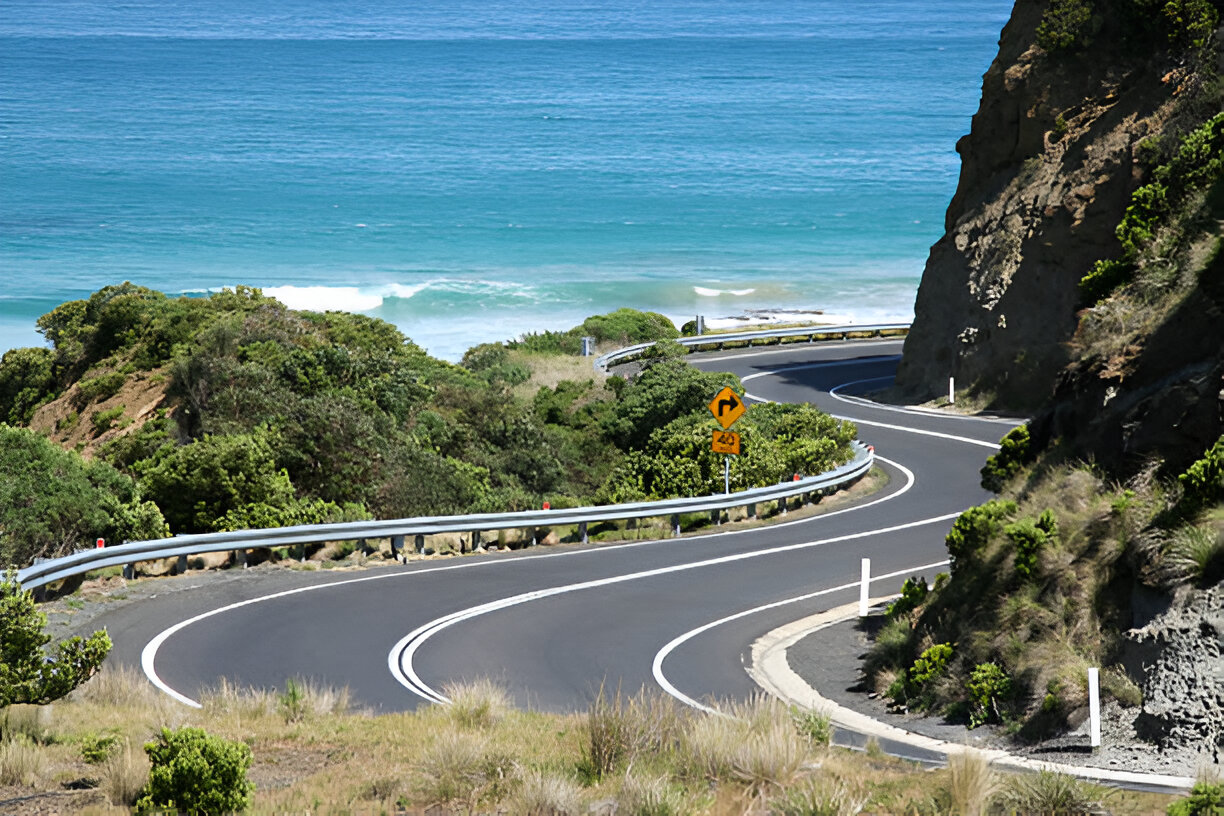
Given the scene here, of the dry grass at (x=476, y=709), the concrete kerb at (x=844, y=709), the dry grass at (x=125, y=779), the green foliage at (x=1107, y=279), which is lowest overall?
the concrete kerb at (x=844, y=709)

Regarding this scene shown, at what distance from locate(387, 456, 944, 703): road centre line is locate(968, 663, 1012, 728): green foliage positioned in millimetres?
4986

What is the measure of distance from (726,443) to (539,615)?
9.13m

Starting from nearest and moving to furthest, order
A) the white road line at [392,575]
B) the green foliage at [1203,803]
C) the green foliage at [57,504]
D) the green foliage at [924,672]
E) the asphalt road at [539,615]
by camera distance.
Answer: the green foliage at [1203,803] → the green foliage at [924,672] → the white road line at [392,575] → the asphalt road at [539,615] → the green foliage at [57,504]

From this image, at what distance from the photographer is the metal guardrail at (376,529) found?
18562 mm

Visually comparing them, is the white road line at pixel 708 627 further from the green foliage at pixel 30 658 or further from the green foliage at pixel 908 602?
the green foliage at pixel 30 658

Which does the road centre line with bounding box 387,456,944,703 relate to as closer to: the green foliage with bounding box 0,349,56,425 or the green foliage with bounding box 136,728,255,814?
the green foliage with bounding box 136,728,255,814

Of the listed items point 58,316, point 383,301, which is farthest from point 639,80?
point 58,316

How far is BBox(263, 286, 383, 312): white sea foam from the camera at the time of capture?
73812 millimetres

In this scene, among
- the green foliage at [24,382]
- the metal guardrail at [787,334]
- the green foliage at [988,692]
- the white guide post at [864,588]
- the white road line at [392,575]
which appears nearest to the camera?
the green foliage at [988,692]

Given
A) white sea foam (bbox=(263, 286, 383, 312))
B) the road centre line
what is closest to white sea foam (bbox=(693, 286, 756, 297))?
white sea foam (bbox=(263, 286, 383, 312))

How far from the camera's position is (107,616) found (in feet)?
58.7

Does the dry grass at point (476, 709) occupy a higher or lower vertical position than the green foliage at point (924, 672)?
higher

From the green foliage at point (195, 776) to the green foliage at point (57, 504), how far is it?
11620 millimetres

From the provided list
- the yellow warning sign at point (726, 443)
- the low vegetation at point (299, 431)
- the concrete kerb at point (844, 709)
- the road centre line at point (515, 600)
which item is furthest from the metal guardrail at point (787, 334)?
the concrete kerb at point (844, 709)
